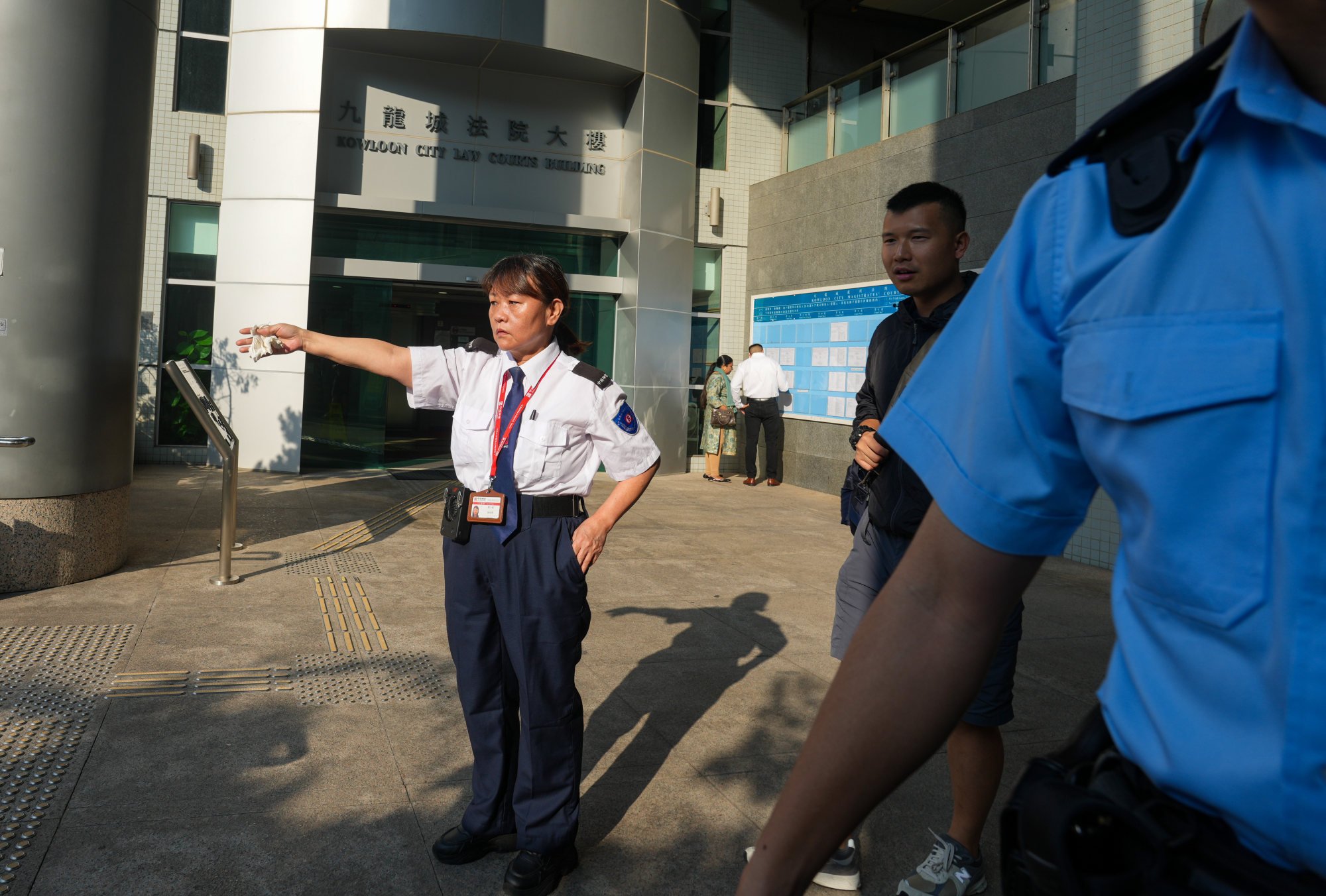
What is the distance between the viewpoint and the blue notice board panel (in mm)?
11805

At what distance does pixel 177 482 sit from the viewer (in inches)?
437

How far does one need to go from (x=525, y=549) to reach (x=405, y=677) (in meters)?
1.94

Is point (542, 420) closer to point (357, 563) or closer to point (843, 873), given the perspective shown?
point (843, 873)

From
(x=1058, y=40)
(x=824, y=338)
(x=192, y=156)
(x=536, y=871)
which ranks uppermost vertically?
(x=1058, y=40)

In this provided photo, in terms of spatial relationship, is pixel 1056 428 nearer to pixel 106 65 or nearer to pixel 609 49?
pixel 106 65

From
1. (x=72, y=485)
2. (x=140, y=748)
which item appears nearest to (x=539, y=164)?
(x=72, y=485)

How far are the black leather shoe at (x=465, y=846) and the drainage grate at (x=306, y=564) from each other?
4030 millimetres

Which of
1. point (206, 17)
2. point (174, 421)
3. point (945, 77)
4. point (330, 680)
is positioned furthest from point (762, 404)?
point (330, 680)

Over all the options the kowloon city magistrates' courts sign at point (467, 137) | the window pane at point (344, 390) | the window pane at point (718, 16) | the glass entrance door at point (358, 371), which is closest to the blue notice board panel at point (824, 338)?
the kowloon city magistrates' courts sign at point (467, 137)

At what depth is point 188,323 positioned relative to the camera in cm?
1308

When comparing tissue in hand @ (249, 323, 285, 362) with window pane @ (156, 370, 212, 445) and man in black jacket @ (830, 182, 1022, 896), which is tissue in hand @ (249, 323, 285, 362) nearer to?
man in black jacket @ (830, 182, 1022, 896)

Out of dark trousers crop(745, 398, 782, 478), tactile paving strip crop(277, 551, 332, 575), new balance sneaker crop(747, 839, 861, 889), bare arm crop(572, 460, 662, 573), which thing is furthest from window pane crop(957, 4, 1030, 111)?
new balance sneaker crop(747, 839, 861, 889)

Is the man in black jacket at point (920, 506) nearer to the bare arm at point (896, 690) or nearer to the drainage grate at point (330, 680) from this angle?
the bare arm at point (896, 690)

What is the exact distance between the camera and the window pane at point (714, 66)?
14.6m
